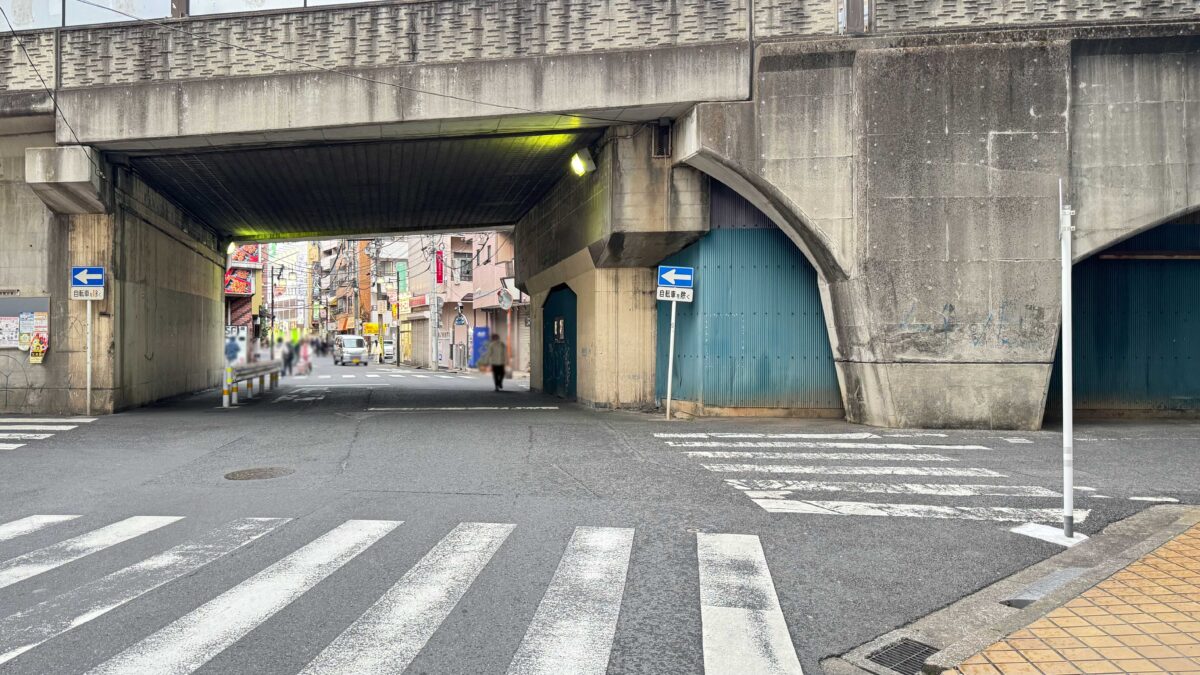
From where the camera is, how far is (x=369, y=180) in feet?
60.4

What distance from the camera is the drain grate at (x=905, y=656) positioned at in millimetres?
3785

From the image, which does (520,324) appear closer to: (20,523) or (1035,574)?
(20,523)

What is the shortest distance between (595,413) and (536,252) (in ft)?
26.4

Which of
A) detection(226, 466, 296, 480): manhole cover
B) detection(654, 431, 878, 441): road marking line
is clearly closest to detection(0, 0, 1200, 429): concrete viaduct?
detection(654, 431, 878, 441): road marking line

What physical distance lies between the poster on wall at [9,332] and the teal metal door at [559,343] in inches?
492

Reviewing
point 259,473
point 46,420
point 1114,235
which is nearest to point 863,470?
point 1114,235

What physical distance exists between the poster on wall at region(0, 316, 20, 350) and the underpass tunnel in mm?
21448

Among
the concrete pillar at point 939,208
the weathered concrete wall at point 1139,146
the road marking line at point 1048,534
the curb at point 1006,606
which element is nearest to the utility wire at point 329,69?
the concrete pillar at point 939,208

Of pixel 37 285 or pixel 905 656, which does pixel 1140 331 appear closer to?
pixel 905 656

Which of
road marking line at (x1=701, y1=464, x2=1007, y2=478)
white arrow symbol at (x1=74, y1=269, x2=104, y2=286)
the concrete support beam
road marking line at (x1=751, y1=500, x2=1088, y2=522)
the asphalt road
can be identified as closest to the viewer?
the asphalt road

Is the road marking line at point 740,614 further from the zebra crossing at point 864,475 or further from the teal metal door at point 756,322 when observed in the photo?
the teal metal door at point 756,322

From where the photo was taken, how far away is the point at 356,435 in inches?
491

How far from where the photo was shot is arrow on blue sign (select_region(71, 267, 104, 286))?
1506 centimetres

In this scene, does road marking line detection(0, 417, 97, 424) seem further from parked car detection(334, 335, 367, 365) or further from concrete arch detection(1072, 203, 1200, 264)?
concrete arch detection(1072, 203, 1200, 264)
